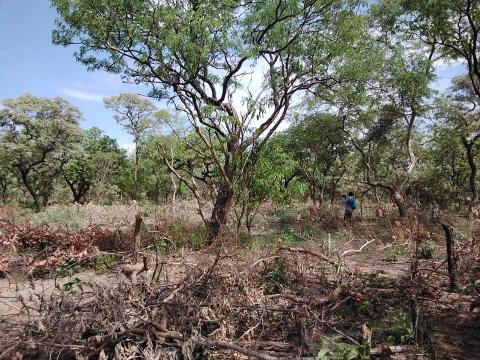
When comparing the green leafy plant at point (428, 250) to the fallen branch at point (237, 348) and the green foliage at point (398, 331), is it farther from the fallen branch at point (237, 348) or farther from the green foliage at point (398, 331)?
the fallen branch at point (237, 348)

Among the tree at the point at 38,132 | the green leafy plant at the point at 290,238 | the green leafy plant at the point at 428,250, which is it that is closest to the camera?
the green leafy plant at the point at 428,250

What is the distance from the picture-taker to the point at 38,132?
23.2 meters

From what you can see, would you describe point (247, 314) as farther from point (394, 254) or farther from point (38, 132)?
point (38, 132)

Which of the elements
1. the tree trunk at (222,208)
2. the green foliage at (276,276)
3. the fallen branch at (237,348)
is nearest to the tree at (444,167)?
the tree trunk at (222,208)

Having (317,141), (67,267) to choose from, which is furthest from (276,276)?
(317,141)

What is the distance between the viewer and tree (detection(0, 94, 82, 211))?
74.0 ft

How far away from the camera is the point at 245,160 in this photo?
10180mm

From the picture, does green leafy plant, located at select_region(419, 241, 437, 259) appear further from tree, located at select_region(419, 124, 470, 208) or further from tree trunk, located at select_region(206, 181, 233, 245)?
tree, located at select_region(419, 124, 470, 208)

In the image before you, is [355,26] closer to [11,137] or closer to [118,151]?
[11,137]

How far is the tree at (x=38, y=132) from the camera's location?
2255 centimetres

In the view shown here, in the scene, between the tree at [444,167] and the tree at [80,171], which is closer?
the tree at [444,167]

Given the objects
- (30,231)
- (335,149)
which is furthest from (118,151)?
(30,231)

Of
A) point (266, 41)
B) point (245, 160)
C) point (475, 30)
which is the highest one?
point (475, 30)

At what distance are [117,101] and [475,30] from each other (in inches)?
1014
